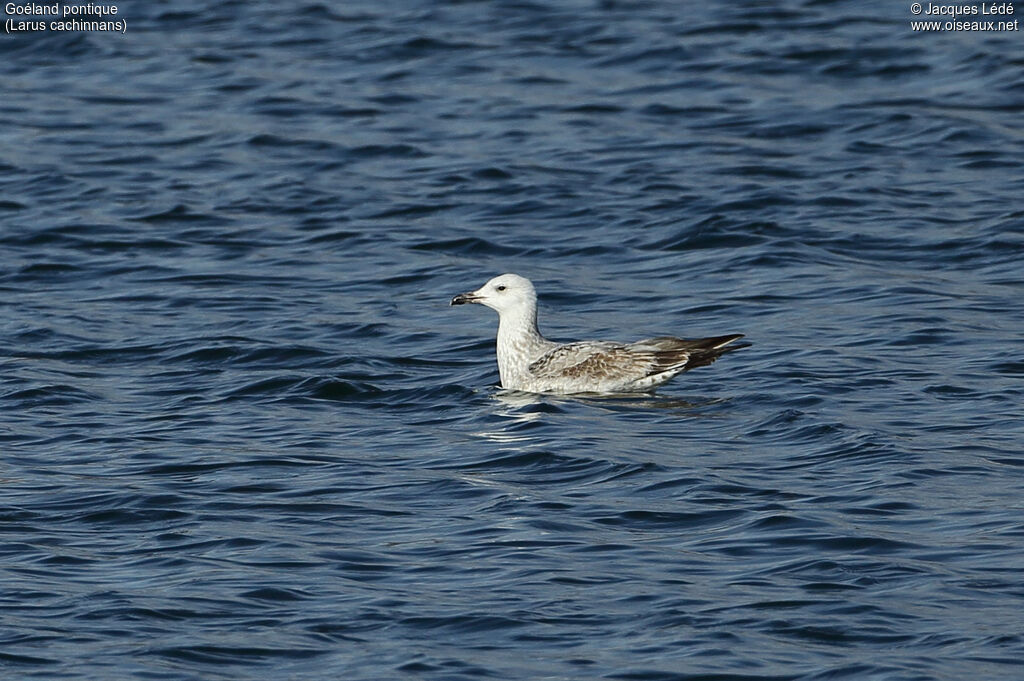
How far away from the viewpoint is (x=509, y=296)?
1579 cm

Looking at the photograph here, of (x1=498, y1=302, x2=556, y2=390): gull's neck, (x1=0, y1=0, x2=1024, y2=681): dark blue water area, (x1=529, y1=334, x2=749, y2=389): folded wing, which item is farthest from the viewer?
(x1=498, y1=302, x2=556, y2=390): gull's neck

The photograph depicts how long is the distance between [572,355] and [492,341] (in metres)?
2.13

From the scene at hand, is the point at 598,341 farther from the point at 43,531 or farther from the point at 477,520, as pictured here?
the point at 43,531

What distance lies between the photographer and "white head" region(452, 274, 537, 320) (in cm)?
1576

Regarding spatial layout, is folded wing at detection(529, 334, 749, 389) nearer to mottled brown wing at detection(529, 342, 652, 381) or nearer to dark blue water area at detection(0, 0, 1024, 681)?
mottled brown wing at detection(529, 342, 652, 381)

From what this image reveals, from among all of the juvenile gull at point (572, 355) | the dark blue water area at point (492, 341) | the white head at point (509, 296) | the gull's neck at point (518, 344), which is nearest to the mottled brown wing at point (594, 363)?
the juvenile gull at point (572, 355)

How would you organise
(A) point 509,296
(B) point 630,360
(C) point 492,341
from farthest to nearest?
1. (C) point 492,341
2. (A) point 509,296
3. (B) point 630,360

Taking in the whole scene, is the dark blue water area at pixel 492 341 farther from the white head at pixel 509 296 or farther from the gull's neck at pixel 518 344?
the white head at pixel 509 296

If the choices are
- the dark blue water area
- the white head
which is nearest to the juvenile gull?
the white head

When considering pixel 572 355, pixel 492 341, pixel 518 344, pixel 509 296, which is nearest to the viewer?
pixel 572 355

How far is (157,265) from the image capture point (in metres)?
19.4

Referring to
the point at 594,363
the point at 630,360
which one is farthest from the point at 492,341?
the point at 630,360

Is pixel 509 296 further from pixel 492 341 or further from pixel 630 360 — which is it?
pixel 492 341

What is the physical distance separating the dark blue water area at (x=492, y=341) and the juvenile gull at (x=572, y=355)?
0.67 ft
